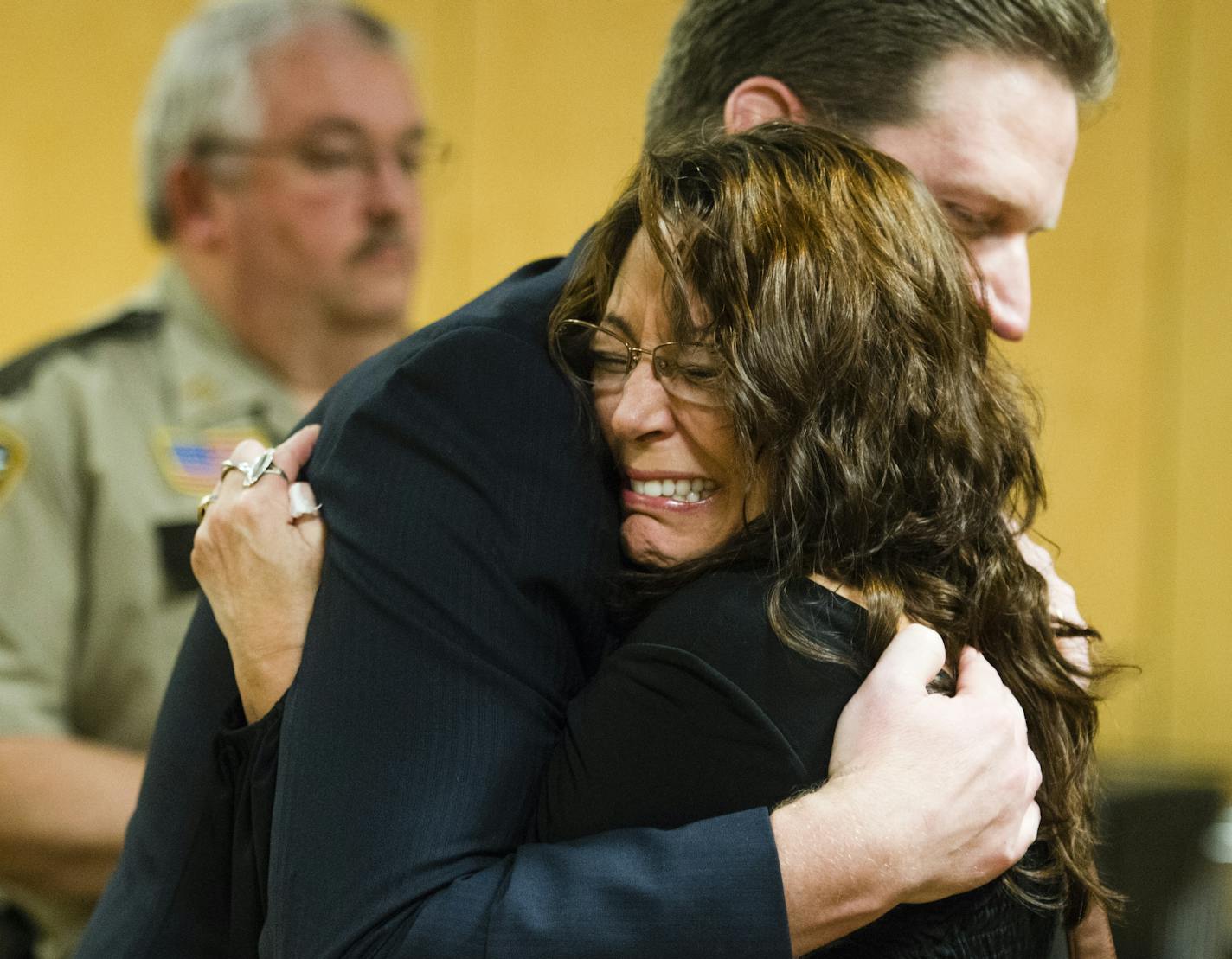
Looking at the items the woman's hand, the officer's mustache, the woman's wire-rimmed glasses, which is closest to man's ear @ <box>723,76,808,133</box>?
the woman's wire-rimmed glasses

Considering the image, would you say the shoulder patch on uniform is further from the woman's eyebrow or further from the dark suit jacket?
the woman's eyebrow

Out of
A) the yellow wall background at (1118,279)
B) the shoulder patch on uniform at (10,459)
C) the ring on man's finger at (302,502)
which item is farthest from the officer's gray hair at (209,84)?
the ring on man's finger at (302,502)

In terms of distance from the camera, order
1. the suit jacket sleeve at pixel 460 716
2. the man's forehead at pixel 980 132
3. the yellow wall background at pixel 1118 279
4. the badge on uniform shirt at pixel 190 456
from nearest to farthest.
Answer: the suit jacket sleeve at pixel 460 716, the man's forehead at pixel 980 132, the badge on uniform shirt at pixel 190 456, the yellow wall background at pixel 1118 279

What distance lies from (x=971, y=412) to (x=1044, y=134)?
45cm

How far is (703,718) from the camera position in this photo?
106 centimetres

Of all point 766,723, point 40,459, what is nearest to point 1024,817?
point 766,723

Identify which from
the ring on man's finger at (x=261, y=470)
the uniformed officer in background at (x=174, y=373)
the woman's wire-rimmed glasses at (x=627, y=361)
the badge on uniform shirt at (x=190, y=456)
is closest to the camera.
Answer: the woman's wire-rimmed glasses at (x=627, y=361)

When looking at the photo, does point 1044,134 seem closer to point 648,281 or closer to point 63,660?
point 648,281

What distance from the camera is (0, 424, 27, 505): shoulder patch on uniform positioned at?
217cm

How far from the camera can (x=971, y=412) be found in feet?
3.91

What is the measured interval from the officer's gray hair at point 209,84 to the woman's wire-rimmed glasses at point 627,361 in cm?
153

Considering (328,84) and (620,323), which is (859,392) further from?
(328,84)

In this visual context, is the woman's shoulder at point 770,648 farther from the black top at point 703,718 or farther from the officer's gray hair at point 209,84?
the officer's gray hair at point 209,84

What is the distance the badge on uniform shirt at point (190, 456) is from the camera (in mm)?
2246
